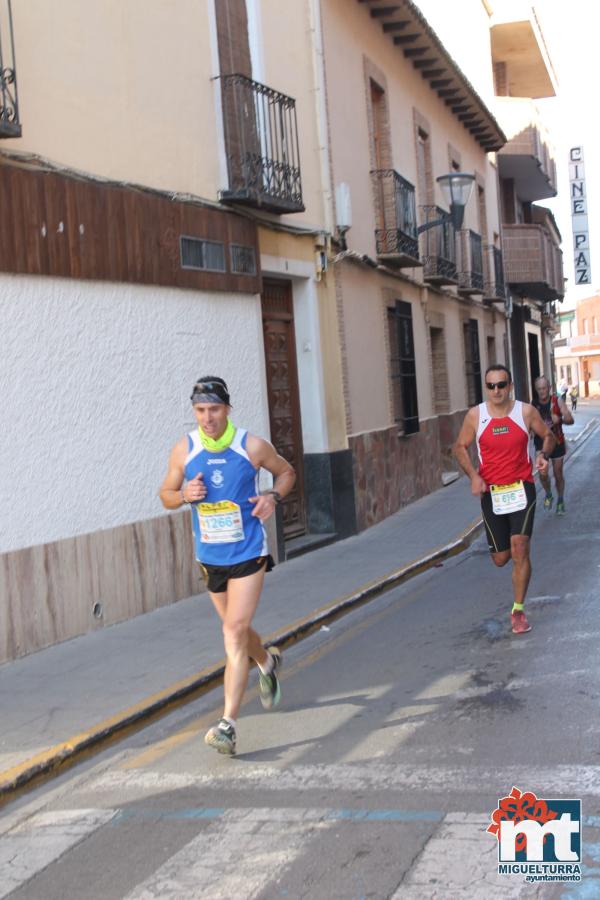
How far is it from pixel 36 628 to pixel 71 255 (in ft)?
9.19

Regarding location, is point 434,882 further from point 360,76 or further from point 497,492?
point 360,76

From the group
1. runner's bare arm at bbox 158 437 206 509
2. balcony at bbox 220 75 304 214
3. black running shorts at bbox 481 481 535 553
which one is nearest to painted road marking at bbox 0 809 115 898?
runner's bare arm at bbox 158 437 206 509

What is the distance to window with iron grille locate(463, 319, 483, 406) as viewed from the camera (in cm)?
2367

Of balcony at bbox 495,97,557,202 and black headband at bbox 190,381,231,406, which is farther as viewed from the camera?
balcony at bbox 495,97,557,202

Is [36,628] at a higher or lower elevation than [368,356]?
lower

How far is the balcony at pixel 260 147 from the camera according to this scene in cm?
1134

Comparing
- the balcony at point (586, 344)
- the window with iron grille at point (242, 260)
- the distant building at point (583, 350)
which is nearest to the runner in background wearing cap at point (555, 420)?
the window with iron grille at point (242, 260)

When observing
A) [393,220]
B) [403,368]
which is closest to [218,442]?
[393,220]

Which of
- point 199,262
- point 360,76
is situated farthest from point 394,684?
point 360,76

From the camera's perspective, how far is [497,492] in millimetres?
7887

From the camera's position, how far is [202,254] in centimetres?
1079

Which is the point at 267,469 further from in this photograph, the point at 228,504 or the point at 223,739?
the point at 223,739

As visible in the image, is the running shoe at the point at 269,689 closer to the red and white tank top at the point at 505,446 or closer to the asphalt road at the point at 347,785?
the asphalt road at the point at 347,785

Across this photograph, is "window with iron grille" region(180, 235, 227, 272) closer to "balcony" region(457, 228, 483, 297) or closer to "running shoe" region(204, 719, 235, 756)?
"running shoe" region(204, 719, 235, 756)
